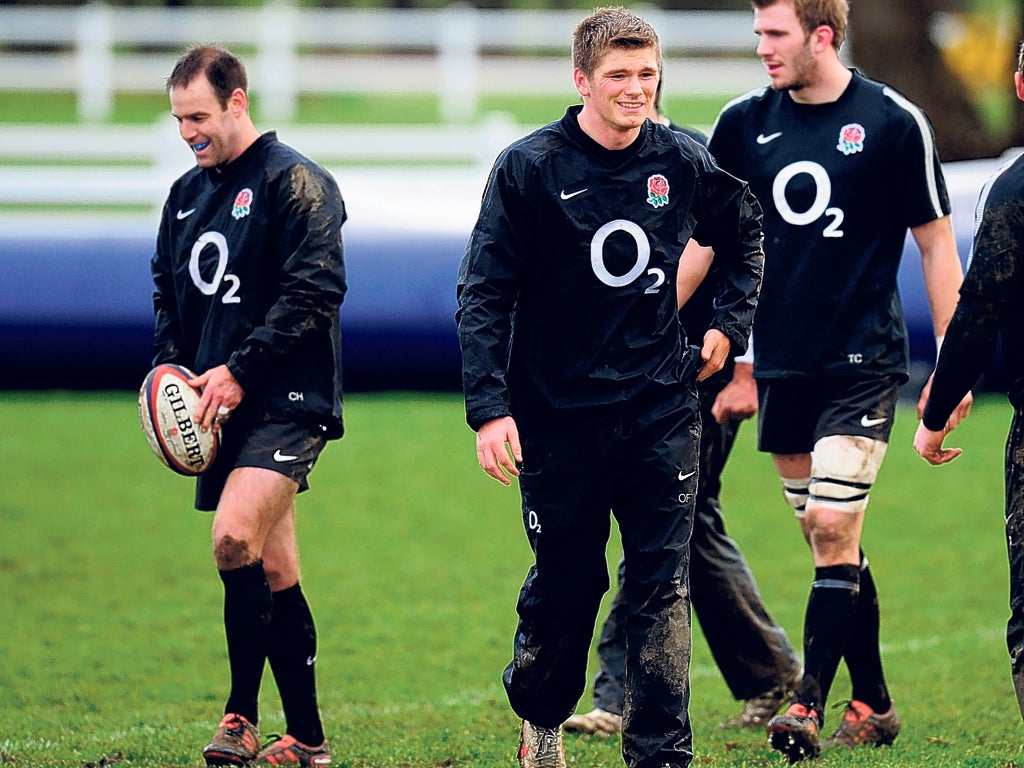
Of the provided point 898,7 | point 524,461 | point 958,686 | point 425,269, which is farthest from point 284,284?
point 898,7

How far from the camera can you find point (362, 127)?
83.9 ft

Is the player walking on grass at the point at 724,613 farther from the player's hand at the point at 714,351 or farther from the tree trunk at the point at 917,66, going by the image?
the tree trunk at the point at 917,66

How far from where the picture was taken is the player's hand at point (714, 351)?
16.5 ft

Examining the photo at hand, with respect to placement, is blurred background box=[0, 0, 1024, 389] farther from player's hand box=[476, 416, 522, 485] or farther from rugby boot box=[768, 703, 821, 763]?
player's hand box=[476, 416, 522, 485]

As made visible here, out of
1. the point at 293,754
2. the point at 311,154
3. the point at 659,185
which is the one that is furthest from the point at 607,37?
the point at 311,154

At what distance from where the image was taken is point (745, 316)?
5094 mm

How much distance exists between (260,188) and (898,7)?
40.9 ft

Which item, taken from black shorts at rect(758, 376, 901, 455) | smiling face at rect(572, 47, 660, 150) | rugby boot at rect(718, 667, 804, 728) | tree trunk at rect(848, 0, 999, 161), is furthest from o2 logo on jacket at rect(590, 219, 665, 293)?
tree trunk at rect(848, 0, 999, 161)

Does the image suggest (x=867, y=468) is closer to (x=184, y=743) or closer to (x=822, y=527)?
(x=822, y=527)

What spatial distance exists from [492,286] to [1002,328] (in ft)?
4.84

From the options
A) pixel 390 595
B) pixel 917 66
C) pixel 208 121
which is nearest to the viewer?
pixel 208 121

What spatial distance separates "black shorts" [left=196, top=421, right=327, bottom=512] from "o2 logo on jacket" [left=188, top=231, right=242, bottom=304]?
1.48ft

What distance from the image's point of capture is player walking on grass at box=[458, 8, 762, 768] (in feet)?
15.8

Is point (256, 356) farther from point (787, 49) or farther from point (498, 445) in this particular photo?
point (787, 49)
